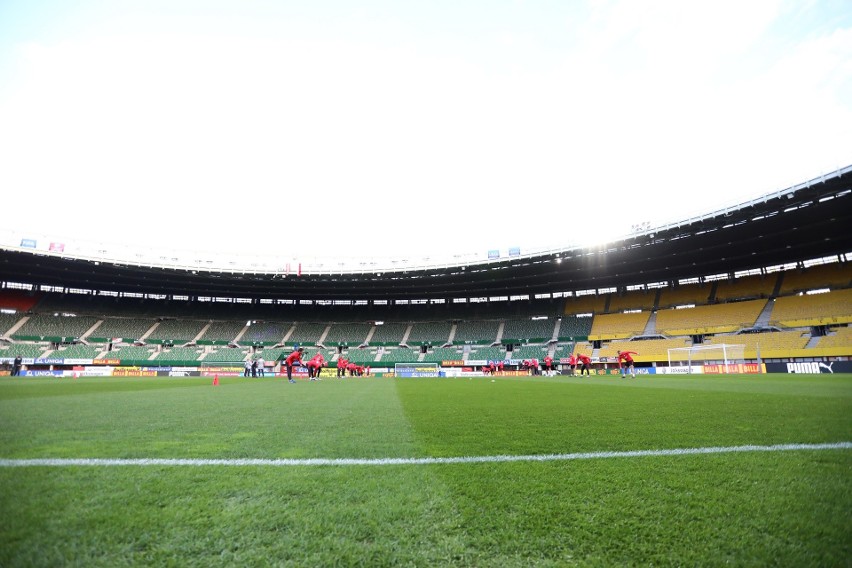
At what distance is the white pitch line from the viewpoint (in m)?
3.13

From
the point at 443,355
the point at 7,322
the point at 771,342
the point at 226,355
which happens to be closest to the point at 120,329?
the point at 7,322

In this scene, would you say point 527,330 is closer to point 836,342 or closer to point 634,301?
point 634,301

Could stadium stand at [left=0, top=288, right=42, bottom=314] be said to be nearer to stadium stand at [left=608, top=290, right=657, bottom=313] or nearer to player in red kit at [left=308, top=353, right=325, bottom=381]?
player in red kit at [left=308, top=353, right=325, bottom=381]

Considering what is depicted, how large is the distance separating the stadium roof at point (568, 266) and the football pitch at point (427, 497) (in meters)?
29.4

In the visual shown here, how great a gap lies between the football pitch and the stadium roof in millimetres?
29433

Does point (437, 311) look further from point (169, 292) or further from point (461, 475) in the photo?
point (461, 475)

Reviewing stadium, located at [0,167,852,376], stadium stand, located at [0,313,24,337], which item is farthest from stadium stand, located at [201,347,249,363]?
stadium stand, located at [0,313,24,337]

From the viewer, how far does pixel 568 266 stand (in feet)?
137

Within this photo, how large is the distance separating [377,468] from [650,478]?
6.07 ft

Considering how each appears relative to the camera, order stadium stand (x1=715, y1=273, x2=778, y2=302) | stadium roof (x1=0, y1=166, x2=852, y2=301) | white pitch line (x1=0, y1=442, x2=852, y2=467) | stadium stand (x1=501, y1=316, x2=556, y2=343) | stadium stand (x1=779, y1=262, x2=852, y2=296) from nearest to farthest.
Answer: white pitch line (x1=0, y1=442, x2=852, y2=467), stadium roof (x1=0, y1=166, x2=852, y2=301), stadium stand (x1=779, y1=262, x2=852, y2=296), stadium stand (x1=715, y1=273, x2=778, y2=302), stadium stand (x1=501, y1=316, x2=556, y2=343)

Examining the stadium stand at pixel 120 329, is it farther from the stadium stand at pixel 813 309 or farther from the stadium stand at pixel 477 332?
the stadium stand at pixel 813 309

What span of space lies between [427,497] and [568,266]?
41.9 meters

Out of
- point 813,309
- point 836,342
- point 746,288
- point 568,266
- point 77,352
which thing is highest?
point 568,266

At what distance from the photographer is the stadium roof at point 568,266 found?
94.0ft
